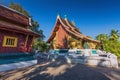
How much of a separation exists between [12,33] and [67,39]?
10.9 m

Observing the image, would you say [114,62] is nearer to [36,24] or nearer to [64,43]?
[64,43]

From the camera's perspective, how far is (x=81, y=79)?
7.72 metres

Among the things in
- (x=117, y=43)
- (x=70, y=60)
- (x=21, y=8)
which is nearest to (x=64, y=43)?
(x=70, y=60)

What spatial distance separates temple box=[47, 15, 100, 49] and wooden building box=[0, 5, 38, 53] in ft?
25.2

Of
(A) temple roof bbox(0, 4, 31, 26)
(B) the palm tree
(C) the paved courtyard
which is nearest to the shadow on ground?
(C) the paved courtyard

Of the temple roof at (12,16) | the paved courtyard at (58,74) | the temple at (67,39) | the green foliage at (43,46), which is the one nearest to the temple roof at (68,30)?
the temple at (67,39)

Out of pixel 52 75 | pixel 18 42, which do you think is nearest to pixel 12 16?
pixel 18 42

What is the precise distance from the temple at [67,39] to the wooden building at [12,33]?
7.67 m

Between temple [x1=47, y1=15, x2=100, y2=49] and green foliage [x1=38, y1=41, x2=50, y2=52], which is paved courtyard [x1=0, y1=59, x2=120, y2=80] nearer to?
temple [x1=47, y1=15, x2=100, y2=49]

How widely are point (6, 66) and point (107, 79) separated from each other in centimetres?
771

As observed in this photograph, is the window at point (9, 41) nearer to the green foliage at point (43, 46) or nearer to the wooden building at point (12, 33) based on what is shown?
the wooden building at point (12, 33)

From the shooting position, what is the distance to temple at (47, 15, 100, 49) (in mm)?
19591

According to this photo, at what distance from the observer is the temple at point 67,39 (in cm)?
1959

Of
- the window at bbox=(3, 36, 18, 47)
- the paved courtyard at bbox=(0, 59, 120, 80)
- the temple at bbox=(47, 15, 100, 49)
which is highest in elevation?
the temple at bbox=(47, 15, 100, 49)
